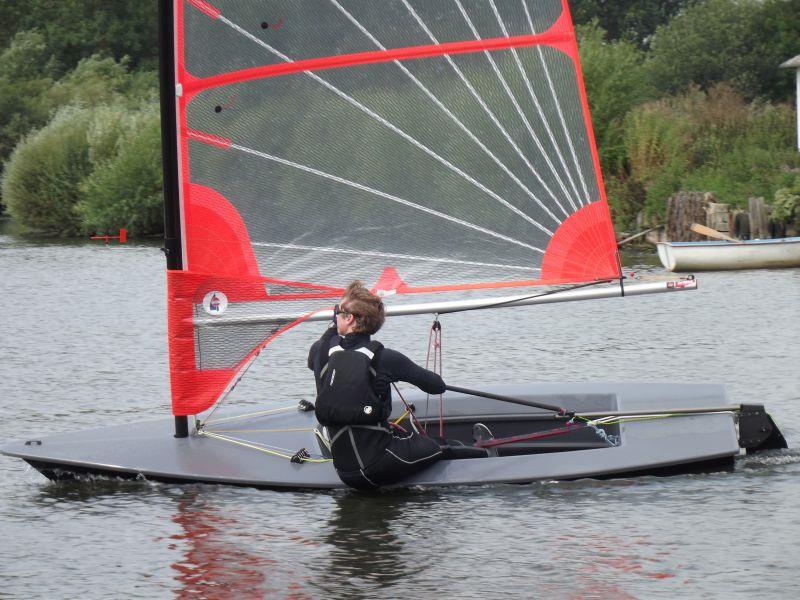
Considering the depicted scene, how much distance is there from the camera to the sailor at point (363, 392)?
254 inches

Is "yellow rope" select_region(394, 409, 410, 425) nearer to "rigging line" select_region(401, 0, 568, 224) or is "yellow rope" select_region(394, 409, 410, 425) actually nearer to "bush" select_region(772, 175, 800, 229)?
"rigging line" select_region(401, 0, 568, 224)

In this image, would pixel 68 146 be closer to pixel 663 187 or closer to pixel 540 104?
pixel 663 187

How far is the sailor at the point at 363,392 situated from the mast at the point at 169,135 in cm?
94

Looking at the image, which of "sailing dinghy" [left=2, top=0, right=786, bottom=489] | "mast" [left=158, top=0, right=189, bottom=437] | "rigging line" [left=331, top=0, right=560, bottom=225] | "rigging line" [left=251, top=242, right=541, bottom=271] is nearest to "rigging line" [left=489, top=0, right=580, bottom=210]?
"sailing dinghy" [left=2, top=0, right=786, bottom=489]

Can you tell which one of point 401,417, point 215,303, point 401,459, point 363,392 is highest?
point 215,303

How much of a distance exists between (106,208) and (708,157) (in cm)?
1397

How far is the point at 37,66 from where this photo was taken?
1896 inches

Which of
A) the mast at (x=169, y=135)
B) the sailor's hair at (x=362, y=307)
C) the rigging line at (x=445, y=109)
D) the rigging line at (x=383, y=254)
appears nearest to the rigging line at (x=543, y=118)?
the rigging line at (x=445, y=109)

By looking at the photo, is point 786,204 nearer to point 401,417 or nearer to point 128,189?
point 401,417

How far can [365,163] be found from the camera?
722 cm

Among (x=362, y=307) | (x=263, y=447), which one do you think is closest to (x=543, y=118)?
(x=362, y=307)

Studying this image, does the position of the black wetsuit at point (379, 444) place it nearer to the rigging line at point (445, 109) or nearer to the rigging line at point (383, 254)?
the rigging line at point (383, 254)

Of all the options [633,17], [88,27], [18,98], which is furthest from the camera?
[88,27]

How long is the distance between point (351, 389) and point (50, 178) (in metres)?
28.4
